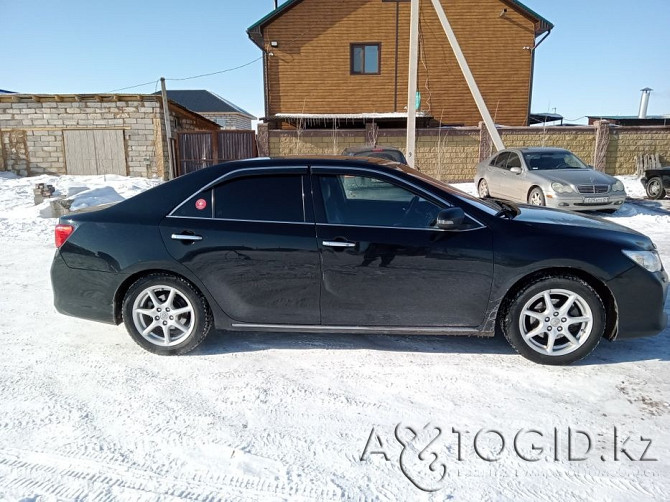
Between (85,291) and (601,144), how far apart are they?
61.5 ft

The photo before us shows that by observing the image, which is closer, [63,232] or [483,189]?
[63,232]

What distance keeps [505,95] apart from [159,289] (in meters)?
20.7

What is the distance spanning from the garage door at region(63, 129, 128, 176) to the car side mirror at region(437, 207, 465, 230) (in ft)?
57.8

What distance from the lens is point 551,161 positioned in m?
10.4

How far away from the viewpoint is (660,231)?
795cm

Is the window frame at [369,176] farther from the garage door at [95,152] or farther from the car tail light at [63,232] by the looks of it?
the garage door at [95,152]

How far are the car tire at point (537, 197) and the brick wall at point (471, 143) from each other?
7709 millimetres

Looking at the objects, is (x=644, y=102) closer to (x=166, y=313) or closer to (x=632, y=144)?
(x=632, y=144)

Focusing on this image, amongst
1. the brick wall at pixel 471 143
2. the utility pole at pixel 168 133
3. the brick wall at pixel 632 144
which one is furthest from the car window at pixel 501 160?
the utility pole at pixel 168 133

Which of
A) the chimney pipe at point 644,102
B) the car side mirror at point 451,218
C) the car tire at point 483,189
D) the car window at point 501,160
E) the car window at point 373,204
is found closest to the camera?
the car side mirror at point 451,218

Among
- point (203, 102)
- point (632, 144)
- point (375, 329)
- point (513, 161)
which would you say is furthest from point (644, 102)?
point (375, 329)

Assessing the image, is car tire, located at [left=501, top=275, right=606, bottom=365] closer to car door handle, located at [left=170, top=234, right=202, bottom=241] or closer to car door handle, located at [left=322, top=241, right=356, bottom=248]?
car door handle, located at [left=322, top=241, right=356, bottom=248]

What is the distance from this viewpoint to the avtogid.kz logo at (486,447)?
2215 millimetres

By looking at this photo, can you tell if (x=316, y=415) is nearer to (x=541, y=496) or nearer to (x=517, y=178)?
(x=541, y=496)
